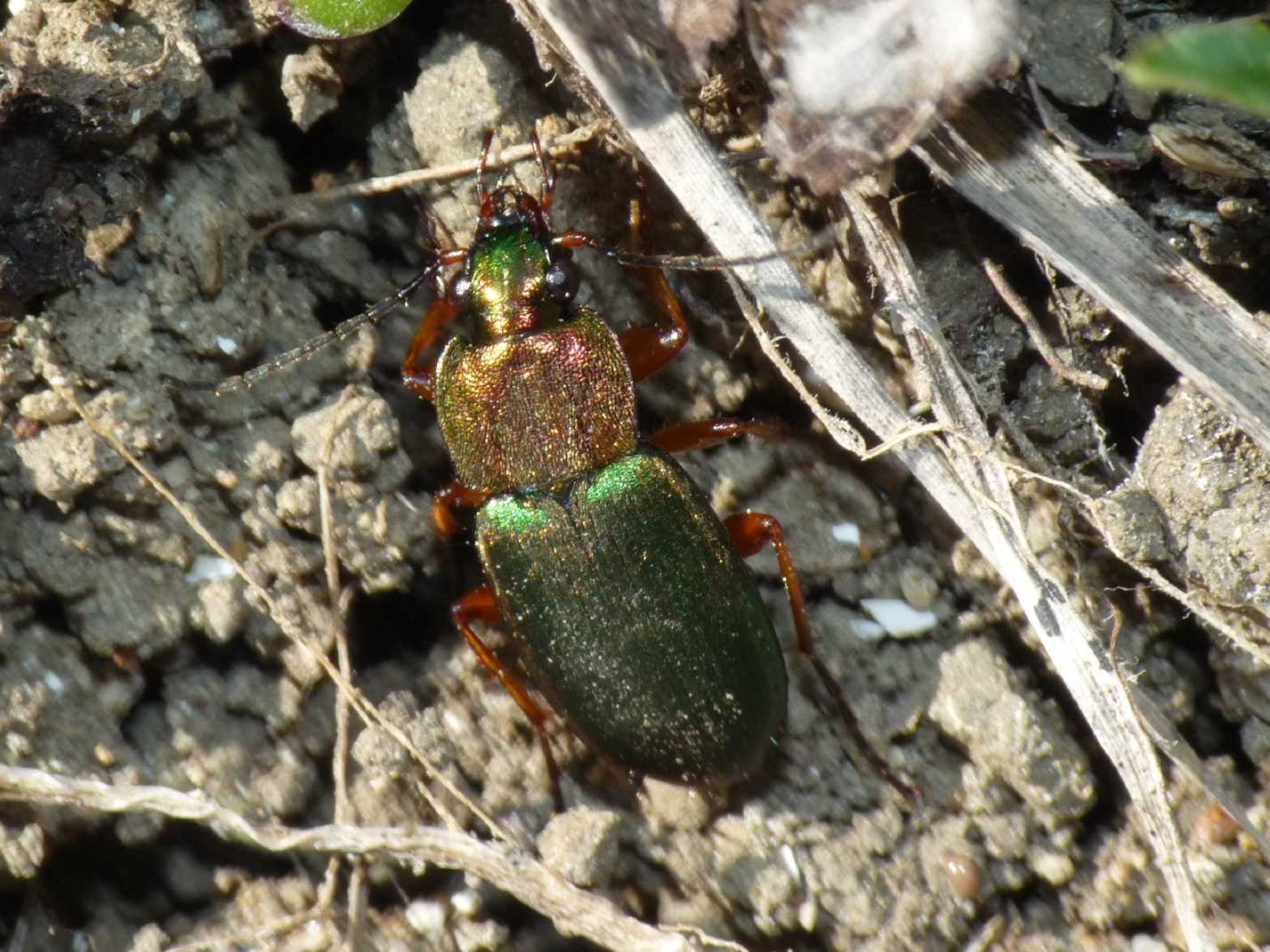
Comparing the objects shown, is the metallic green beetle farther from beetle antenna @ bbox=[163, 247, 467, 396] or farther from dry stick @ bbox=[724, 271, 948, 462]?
dry stick @ bbox=[724, 271, 948, 462]

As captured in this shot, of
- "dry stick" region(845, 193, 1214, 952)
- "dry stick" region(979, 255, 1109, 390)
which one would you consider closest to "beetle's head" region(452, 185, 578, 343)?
"dry stick" region(845, 193, 1214, 952)

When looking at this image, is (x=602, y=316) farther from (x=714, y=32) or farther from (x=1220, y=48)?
(x=1220, y=48)

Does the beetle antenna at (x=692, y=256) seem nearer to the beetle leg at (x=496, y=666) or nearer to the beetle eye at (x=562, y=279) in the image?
the beetle eye at (x=562, y=279)

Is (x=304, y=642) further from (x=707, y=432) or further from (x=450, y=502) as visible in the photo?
(x=707, y=432)

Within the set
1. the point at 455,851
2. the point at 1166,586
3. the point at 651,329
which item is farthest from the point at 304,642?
the point at 1166,586

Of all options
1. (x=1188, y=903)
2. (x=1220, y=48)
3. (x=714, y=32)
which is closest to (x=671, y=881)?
(x=1188, y=903)

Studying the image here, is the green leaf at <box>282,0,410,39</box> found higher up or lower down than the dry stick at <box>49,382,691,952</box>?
higher up
